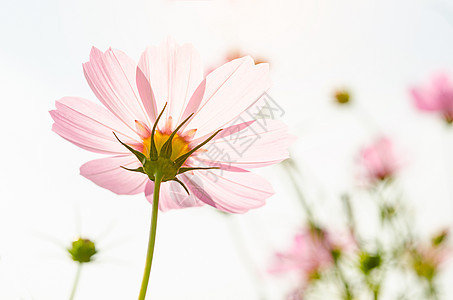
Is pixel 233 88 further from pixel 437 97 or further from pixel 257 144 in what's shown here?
pixel 437 97

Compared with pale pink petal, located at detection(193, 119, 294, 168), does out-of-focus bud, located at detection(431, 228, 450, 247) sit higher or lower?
higher

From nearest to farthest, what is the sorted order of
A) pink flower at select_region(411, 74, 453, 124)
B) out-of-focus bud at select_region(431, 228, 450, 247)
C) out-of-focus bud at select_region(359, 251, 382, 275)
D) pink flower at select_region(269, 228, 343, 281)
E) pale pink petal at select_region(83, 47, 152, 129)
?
pale pink petal at select_region(83, 47, 152, 129)
out-of-focus bud at select_region(359, 251, 382, 275)
pink flower at select_region(269, 228, 343, 281)
out-of-focus bud at select_region(431, 228, 450, 247)
pink flower at select_region(411, 74, 453, 124)

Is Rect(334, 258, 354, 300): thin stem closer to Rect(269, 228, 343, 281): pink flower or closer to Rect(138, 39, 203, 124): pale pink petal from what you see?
Rect(269, 228, 343, 281): pink flower

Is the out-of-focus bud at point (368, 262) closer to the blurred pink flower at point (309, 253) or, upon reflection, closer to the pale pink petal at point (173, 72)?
the blurred pink flower at point (309, 253)

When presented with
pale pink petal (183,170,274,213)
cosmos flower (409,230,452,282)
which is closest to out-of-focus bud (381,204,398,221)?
cosmos flower (409,230,452,282)

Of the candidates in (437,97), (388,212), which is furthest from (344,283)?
(437,97)

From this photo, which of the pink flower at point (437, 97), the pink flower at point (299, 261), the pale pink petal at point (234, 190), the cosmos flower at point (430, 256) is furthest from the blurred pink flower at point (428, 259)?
the pale pink petal at point (234, 190)
